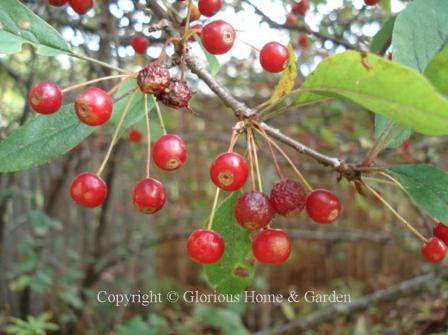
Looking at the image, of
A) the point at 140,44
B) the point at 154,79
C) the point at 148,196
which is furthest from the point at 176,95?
the point at 140,44

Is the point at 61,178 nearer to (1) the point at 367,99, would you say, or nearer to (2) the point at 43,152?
(2) the point at 43,152

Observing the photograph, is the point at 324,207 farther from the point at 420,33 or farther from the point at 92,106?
the point at 92,106

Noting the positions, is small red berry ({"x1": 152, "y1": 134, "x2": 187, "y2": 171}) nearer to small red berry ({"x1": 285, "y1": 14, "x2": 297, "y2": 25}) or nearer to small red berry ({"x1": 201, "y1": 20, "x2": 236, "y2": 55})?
small red berry ({"x1": 201, "y1": 20, "x2": 236, "y2": 55})

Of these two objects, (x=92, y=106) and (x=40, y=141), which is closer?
(x=92, y=106)

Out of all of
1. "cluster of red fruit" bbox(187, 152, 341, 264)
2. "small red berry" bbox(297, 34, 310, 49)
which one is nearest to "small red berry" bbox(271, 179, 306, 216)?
"cluster of red fruit" bbox(187, 152, 341, 264)

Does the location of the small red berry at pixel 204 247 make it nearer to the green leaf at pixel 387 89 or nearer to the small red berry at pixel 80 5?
the green leaf at pixel 387 89

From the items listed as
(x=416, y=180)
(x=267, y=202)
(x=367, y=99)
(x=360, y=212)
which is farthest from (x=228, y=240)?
(x=360, y=212)

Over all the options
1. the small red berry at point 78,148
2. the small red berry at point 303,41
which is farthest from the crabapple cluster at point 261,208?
the small red berry at point 78,148
